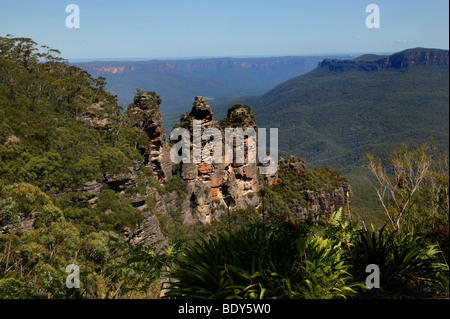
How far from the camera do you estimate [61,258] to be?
40.0 ft

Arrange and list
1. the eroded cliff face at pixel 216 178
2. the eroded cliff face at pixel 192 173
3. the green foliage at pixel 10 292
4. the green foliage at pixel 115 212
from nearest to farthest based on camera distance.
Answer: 1. the green foliage at pixel 10 292
2. the green foliage at pixel 115 212
3. the eroded cliff face at pixel 192 173
4. the eroded cliff face at pixel 216 178

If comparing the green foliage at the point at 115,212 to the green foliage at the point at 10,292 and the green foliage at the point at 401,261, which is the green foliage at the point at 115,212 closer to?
the green foliage at the point at 10,292

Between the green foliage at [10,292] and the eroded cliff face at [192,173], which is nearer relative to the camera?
the green foliage at [10,292]

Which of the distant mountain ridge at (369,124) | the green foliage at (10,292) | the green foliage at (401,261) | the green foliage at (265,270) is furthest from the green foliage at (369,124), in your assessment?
the green foliage at (10,292)

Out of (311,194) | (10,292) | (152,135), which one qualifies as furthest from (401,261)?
(311,194)

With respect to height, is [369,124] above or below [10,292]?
below

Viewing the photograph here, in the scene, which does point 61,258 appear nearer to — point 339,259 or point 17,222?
point 17,222

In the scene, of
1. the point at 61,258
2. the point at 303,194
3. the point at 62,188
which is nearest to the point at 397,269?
the point at 61,258

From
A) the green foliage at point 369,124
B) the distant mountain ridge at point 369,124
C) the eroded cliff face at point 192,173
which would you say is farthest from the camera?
the distant mountain ridge at point 369,124

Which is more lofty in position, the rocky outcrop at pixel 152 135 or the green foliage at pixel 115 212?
the rocky outcrop at pixel 152 135

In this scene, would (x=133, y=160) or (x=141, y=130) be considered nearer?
(x=133, y=160)

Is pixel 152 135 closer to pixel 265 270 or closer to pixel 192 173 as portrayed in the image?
pixel 192 173

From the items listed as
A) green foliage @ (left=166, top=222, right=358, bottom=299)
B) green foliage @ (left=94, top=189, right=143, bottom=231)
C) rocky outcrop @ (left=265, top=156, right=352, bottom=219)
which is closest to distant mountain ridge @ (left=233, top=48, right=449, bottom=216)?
rocky outcrop @ (left=265, top=156, right=352, bottom=219)
